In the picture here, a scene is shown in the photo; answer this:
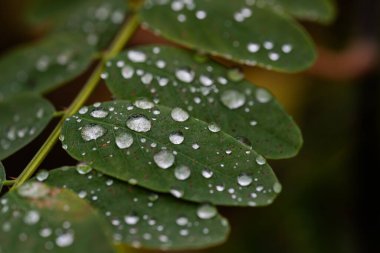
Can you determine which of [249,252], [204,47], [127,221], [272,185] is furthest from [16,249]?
[249,252]

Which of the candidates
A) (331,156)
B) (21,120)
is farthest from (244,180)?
(331,156)

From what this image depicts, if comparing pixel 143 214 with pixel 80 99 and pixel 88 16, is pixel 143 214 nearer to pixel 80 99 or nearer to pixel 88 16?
pixel 80 99

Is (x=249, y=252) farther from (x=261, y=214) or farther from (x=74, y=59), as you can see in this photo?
(x=74, y=59)

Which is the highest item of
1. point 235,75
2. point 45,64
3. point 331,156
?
point 235,75

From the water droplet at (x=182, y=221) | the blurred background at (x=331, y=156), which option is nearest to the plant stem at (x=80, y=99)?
the water droplet at (x=182, y=221)

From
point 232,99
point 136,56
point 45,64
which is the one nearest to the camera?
point 232,99
